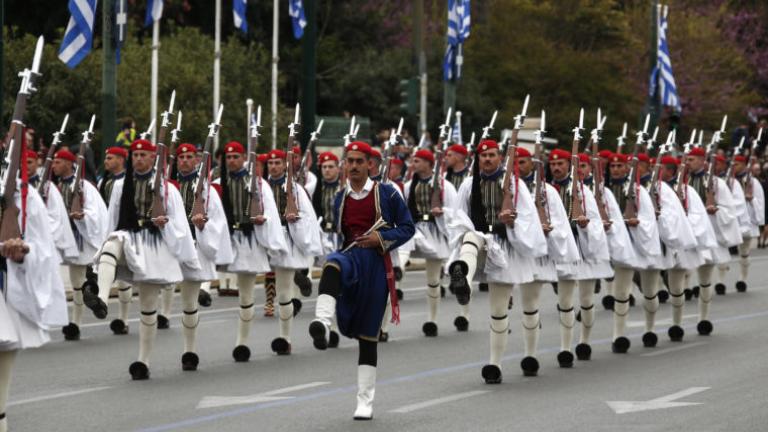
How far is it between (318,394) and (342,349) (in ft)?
12.0

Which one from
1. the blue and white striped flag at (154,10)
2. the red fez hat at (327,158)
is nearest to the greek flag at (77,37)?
the red fez hat at (327,158)

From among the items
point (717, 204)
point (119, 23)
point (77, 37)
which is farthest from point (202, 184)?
point (717, 204)

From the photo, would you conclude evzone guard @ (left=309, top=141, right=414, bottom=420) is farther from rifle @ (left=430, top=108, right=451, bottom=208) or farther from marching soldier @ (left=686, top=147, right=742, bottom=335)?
rifle @ (left=430, top=108, right=451, bottom=208)

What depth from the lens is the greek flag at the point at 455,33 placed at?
38.8m

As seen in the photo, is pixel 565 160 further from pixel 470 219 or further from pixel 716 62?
pixel 716 62

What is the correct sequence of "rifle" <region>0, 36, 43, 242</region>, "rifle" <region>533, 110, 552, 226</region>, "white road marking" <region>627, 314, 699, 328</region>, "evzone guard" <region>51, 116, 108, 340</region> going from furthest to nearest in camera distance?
"white road marking" <region>627, 314, 699, 328</region>, "evzone guard" <region>51, 116, 108, 340</region>, "rifle" <region>533, 110, 552, 226</region>, "rifle" <region>0, 36, 43, 242</region>

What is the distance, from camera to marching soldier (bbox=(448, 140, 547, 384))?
14766mm

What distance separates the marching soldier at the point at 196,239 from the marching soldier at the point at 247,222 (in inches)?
13.8

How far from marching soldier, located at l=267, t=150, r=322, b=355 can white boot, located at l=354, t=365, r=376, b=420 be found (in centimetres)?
472

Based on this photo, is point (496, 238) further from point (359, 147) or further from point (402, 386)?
point (359, 147)

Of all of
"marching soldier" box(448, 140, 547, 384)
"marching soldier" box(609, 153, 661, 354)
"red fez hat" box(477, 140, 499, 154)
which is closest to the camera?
"marching soldier" box(448, 140, 547, 384)

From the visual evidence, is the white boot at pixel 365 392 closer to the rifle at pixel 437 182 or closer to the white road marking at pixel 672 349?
the white road marking at pixel 672 349

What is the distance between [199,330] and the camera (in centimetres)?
1977

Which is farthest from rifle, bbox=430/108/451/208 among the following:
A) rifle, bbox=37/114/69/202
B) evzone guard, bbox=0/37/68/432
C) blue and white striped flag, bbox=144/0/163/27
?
evzone guard, bbox=0/37/68/432
